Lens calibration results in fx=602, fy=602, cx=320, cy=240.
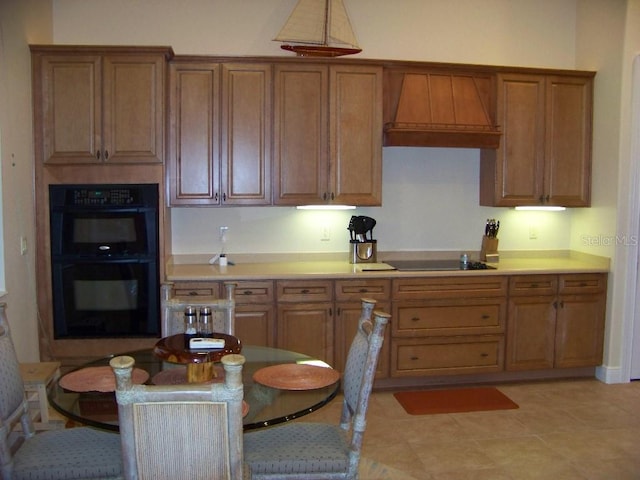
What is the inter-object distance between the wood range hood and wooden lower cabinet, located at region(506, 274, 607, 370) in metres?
1.13

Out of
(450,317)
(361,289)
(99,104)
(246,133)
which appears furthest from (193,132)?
(450,317)

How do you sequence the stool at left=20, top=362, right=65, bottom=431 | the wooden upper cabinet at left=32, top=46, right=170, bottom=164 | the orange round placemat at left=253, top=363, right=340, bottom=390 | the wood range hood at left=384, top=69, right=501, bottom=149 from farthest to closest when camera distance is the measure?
the wood range hood at left=384, top=69, right=501, bottom=149 < the wooden upper cabinet at left=32, top=46, right=170, bottom=164 < the stool at left=20, top=362, right=65, bottom=431 < the orange round placemat at left=253, top=363, right=340, bottom=390

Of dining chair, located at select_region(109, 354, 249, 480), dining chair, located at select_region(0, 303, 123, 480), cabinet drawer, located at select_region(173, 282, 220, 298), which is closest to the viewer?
dining chair, located at select_region(109, 354, 249, 480)

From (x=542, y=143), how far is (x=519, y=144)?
20 cm

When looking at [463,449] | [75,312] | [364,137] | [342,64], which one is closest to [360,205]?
[364,137]

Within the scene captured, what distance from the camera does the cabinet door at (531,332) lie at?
14.9ft

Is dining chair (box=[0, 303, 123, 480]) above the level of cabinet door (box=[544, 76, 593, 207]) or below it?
below

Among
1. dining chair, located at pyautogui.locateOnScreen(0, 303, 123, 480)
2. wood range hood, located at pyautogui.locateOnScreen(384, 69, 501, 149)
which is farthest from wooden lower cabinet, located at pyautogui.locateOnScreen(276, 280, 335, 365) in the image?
dining chair, located at pyautogui.locateOnScreen(0, 303, 123, 480)

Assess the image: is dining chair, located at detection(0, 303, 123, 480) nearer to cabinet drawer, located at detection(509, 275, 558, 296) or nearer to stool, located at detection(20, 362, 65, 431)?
stool, located at detection(20, 362, 65, 431)

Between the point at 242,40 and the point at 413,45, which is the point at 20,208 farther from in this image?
the point at 413,45

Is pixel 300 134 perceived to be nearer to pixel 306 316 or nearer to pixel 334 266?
pixel 334 266

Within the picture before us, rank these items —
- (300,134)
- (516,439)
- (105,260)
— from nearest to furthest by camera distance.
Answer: (516,439) → (105,260) → (300,134)

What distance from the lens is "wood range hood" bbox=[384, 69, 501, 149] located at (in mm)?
4504

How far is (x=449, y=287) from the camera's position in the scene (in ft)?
14.5
